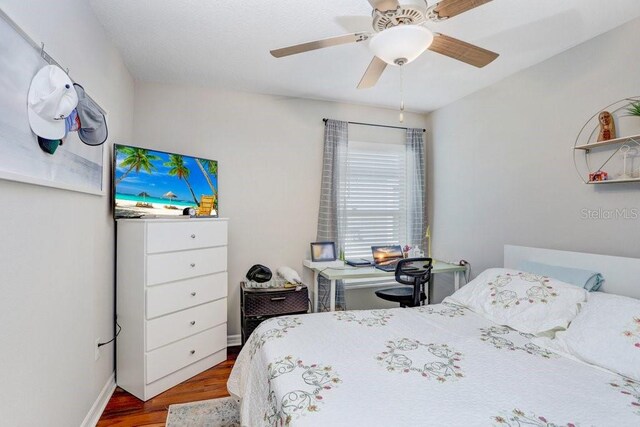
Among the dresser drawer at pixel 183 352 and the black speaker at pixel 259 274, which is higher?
the black speaker at pixel 259 274

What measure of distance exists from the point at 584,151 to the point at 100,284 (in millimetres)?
3553

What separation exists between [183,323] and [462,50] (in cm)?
265

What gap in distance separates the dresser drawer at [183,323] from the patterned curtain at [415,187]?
2.33m

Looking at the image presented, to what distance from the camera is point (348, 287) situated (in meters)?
3.57

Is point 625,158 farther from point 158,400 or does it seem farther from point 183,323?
point 158,400

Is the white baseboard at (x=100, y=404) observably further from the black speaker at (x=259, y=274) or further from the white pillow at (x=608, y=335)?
the white pillow at (x=608, y=335)

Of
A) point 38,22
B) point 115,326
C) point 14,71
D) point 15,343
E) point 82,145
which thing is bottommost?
point 115,326

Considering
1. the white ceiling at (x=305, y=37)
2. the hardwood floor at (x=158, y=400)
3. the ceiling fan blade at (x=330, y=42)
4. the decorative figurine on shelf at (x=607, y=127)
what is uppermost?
the white ceiling at (x=305, y=37)

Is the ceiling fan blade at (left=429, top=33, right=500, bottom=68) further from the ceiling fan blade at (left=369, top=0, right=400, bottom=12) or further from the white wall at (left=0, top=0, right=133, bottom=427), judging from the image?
the white wall at (left=0, top=0, right=133, bottom=427)

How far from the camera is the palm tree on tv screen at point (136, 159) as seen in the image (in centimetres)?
238

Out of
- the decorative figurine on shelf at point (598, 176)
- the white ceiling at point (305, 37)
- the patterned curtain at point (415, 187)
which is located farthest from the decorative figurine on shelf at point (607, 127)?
the patterned curtain at point (415, 187)

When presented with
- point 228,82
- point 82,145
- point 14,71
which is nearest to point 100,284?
point 82,145

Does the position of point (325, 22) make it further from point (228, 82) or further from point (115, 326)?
point (115, 326)

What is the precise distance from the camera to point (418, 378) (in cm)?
131
